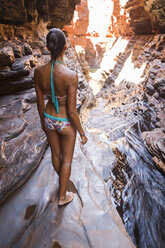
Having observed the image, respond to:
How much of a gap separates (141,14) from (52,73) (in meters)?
11.3

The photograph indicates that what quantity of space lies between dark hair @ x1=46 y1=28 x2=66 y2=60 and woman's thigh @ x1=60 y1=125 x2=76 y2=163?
648mm

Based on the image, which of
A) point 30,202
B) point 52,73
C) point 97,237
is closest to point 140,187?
point 97,237

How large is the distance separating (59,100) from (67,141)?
A: 1.29ft

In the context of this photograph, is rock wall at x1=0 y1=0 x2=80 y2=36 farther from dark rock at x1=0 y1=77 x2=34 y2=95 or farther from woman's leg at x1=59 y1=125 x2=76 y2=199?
woman's leg at x1=59 y1=125 x2=76 y2=199

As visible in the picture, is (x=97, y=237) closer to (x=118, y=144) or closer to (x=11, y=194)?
(x=11, y=194)

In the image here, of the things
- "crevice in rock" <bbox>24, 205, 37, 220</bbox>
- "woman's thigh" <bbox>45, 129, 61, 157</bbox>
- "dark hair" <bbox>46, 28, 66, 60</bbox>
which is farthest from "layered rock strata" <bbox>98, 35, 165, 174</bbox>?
"dark hair" <bbox>46, 28, 66, 60</bbox>

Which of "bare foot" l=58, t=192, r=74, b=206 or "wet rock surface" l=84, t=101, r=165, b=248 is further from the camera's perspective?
"wet rock surface" l=84, t=101, r=165, b=248

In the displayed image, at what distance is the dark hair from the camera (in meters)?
1.04

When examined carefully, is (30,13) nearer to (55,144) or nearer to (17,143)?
(17,143)

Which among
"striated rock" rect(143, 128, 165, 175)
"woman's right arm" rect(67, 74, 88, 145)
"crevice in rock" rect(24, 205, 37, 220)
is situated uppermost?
"woman's right arm" rect(67, 74, 88, 145)

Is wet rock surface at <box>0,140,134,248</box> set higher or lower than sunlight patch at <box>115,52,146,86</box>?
lower

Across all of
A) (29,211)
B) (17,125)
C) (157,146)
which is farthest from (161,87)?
(29,211)

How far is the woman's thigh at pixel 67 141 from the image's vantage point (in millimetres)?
1243

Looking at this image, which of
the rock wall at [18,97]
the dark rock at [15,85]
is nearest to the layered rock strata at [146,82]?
the rock wall at [18,97]
